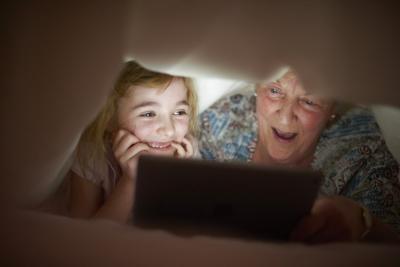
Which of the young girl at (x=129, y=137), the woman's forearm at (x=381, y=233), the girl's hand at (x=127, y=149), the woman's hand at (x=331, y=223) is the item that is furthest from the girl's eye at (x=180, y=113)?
the woman's forearm at (x=381, y=233)

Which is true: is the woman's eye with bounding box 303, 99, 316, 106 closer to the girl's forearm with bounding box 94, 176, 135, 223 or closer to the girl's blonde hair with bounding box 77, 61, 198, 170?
the girl's blonde hair with bounding box 77, 61, 198, 170

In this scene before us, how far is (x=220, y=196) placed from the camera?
3.10 ft

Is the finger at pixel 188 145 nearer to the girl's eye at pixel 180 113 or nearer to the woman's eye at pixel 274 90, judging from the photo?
the girl's eye at pixel 180 113

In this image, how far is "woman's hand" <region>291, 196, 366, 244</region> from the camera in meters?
1.00

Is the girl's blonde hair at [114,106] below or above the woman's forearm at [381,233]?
above

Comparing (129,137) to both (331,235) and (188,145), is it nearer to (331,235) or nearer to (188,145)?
(188,145)

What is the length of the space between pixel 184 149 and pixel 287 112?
28 cm

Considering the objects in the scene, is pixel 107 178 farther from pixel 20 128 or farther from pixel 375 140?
pixel 375 140

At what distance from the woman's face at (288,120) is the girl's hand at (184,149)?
0.18m

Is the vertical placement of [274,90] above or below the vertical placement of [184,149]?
above

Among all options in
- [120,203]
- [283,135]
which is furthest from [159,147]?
[283,135]

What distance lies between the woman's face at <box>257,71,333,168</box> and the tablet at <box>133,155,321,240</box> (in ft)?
0.41

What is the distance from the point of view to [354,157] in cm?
107

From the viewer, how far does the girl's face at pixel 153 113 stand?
3.32ft
